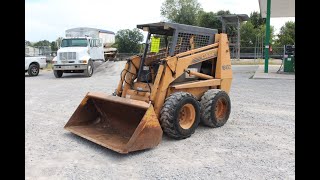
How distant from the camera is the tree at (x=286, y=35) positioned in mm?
38094

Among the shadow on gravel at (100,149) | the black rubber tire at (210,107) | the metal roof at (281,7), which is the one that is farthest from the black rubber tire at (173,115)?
the metal roof at (281,7)

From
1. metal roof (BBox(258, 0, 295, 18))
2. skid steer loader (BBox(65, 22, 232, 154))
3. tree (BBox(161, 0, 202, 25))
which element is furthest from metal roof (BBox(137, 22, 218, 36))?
tree (BBox(161, 0, 202, 25))

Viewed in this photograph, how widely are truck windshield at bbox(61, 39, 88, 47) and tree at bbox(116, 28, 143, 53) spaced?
19632 mm

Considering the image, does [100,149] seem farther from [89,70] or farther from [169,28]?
[89,70]

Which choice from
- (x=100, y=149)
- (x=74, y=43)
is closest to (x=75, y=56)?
(x=74, y=43)

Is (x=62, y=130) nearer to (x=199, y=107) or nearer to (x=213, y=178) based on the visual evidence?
(x=199, y=107)

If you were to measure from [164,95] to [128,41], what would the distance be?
3390 centimetres

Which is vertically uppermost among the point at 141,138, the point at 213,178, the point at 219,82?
the point at 219,82

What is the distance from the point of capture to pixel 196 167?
452cm

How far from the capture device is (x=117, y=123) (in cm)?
607

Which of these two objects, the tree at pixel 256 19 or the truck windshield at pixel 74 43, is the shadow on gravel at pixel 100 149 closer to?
the truck windshield at pixel 74 43

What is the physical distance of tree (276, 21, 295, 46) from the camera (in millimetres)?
38094

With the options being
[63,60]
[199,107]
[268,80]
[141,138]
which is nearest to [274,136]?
[199,107]
